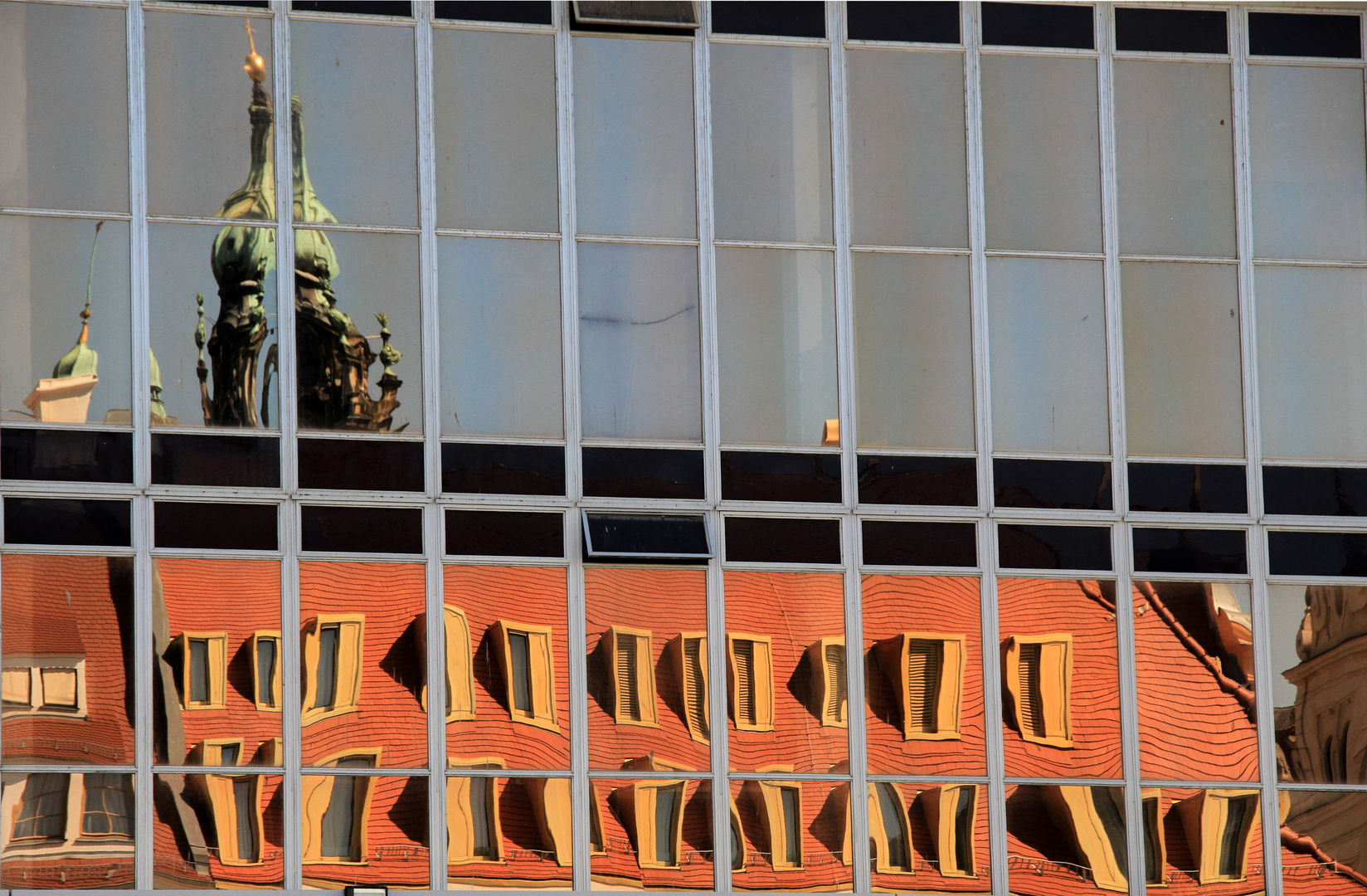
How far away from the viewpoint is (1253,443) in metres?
15.7

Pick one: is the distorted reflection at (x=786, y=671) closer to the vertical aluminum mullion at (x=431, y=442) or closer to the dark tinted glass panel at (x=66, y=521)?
the vertical aluminum mullion at (x=431, y=442)

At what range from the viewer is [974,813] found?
14891 mm

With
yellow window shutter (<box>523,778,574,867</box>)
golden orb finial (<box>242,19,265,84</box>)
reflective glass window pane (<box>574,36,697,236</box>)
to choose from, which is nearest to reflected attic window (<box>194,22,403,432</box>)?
golden orb finial (<box>242,19,265,84</box>)

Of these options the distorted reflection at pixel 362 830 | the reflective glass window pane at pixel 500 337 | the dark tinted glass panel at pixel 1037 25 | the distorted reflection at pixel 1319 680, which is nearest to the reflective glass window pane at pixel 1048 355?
the dark tinted glass panel at pixel 1037 25

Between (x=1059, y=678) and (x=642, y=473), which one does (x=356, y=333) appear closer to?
(x=642, y=473)

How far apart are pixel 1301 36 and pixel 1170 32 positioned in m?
1.28

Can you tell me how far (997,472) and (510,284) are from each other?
4591 mm

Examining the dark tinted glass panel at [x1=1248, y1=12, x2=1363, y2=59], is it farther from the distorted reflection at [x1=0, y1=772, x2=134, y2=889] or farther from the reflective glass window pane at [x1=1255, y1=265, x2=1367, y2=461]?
the distorted reflection at [x1=0, y1=772, x2=134, y2=889]

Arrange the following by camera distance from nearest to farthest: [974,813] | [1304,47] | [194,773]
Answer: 1. [194,773]
2. [974,813]
3. [1304,47]

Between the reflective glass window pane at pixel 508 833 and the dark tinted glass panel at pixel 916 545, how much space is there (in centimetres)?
337

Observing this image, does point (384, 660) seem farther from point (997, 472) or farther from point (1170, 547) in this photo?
point (1170, 547)

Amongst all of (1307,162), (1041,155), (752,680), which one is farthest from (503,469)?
(1307,162)

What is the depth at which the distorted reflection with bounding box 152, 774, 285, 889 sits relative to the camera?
1382 cm

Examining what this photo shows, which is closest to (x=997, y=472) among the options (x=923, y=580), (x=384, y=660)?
(x=923, y=580)
